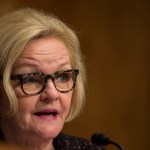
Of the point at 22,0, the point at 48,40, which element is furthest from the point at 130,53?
the point at 48,40

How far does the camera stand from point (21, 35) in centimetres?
158

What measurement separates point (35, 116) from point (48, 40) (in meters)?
0.34

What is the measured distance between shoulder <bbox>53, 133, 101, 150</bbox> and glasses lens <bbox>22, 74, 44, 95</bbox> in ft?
1.26

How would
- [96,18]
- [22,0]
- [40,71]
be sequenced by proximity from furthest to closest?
[96,18], [22,0], [40,71]

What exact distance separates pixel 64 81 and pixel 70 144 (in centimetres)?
39

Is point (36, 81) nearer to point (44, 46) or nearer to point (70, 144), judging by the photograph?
point (44, 46)

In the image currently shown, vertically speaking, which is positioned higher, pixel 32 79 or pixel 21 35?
pixel 21 35

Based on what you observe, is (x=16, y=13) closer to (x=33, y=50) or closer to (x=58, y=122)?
(x=33, y=50)

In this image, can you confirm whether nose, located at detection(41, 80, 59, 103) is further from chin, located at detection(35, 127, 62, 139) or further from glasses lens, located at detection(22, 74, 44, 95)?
chin, located at detection(35, 127, 62, 139)

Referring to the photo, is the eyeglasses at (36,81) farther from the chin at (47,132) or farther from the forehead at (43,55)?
the chin at (47,132)

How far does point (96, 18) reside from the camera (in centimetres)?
328

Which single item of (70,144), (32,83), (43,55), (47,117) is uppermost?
(43,55)

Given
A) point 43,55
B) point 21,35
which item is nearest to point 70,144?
point 43,55

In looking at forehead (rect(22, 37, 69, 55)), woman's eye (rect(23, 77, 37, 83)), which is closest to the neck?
woman's eye (rect(23, 77, 37, 83))
